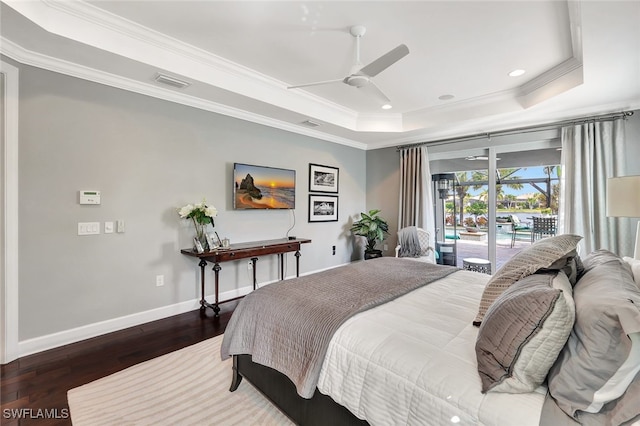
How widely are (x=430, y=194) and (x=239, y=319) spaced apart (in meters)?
4.29

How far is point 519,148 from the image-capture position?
449 cm

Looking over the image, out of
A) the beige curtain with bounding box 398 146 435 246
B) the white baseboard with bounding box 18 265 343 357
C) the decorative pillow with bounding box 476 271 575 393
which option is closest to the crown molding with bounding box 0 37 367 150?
the beige curtain with bounding box 398 146 435 246

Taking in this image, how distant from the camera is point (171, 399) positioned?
77.0 inches

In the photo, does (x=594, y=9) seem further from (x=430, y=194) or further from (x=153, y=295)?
(x=153, y=295)

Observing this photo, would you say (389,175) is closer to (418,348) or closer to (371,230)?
(371,230)

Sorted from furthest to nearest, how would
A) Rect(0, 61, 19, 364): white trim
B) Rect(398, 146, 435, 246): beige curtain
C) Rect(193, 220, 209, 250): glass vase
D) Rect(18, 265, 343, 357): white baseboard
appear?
Rect(398, 146, 435, 246): beige curtain < Rect(193, 220, 209, 250): glass vase < Rect(18, 265, 343, 357): white baseboard < Rect(0, 61, 19, 364): white trim

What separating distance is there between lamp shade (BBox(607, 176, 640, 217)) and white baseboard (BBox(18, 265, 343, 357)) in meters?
4.08

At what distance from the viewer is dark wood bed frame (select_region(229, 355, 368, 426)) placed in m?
1.45

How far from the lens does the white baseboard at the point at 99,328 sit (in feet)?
8.27

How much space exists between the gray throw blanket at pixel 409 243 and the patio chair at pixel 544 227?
174cm

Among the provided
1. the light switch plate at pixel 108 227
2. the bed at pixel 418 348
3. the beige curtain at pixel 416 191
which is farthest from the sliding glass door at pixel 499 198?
the light switch plate at pixel 108 227

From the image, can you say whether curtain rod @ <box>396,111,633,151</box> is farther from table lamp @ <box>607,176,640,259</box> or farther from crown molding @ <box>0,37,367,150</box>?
crown molding @ <box>0,37,367,150</box>

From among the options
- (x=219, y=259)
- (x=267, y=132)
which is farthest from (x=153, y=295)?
(x=267, y=132)

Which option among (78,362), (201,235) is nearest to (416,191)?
(201,235)
